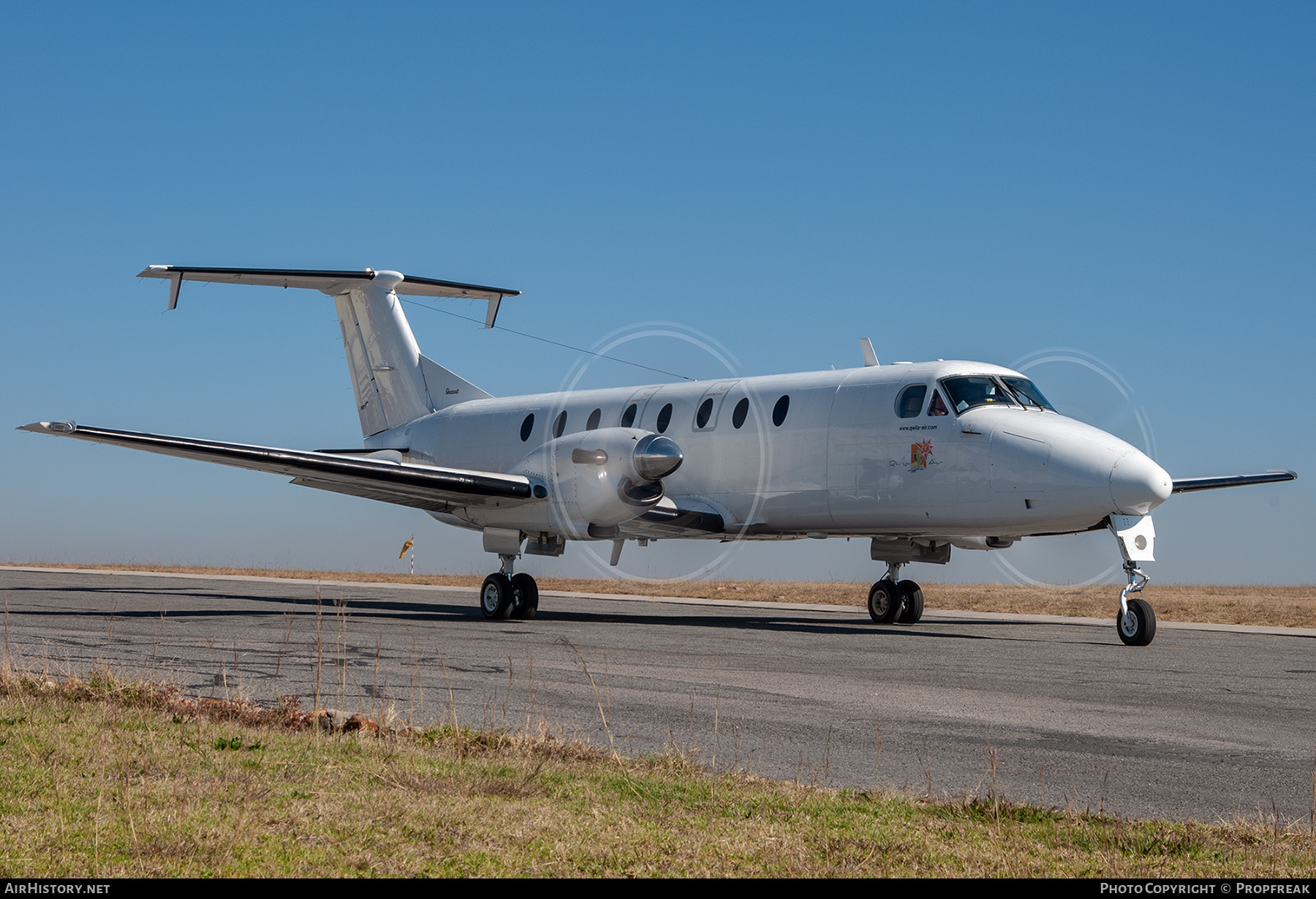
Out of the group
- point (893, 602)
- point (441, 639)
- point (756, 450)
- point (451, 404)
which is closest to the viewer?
point (441, 639)

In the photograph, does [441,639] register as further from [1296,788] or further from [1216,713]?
[1296,788]

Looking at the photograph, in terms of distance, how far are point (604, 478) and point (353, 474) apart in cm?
383

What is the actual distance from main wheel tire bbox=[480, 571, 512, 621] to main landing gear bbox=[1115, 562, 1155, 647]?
30.4 ft

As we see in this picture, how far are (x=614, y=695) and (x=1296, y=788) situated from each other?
4.78 meters

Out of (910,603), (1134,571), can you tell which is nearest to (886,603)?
(910,603)

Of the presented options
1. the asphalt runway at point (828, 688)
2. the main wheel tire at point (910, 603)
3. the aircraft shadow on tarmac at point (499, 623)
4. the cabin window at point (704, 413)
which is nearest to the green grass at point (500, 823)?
the asphalt runway at point (828, 688)

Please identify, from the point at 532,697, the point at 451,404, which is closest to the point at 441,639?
the point at 532,697

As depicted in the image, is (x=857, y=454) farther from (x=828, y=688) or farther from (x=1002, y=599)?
(x=1002, y=599)

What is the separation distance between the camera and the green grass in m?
4.18

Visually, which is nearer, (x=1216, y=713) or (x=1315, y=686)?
(x=1216, y=713)

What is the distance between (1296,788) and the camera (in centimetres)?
600

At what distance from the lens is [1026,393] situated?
1680 centimetres

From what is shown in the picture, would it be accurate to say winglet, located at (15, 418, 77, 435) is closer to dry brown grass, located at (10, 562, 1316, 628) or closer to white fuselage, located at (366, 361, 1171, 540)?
white fuselage, located at (366, 361, 1171, 540)

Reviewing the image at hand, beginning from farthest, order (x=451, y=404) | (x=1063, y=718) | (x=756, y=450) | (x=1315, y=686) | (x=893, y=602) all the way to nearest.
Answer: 1. (x=451, y=404)
2. (x=893, y=602)
3. (x=756, y=450)
4. (x=1315, y=686)
5. (x=1063, y=718)
